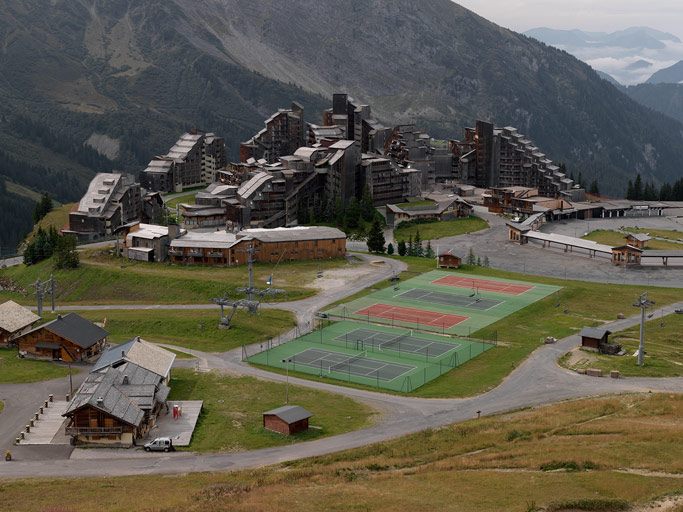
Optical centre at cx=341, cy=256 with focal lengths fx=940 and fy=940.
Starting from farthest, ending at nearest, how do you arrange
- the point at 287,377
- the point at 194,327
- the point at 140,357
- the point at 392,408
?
the point at 194,327, the point at 287,377, the point at 140,357, the point at 392,408

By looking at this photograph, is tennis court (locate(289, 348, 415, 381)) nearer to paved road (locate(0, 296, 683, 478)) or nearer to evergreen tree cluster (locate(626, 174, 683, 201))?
paved road (locate(0, 296, 683, 478))

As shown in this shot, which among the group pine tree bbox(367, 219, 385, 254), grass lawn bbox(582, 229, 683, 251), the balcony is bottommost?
the balcony

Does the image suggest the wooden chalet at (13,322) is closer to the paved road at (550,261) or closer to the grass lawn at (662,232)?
the paved road at (550,261)

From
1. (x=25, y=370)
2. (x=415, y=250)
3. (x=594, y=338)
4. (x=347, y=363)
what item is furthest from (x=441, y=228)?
(x=25, y=370)

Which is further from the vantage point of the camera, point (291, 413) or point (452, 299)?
point (452, 299)

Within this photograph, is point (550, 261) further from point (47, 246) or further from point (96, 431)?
point (96, 431)

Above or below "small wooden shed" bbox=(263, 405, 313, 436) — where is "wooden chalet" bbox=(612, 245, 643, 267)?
above

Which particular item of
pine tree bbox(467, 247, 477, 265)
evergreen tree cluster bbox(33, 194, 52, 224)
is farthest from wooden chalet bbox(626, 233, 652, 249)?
evergreen tree cluster bbox(33, 194, 52, 224)
